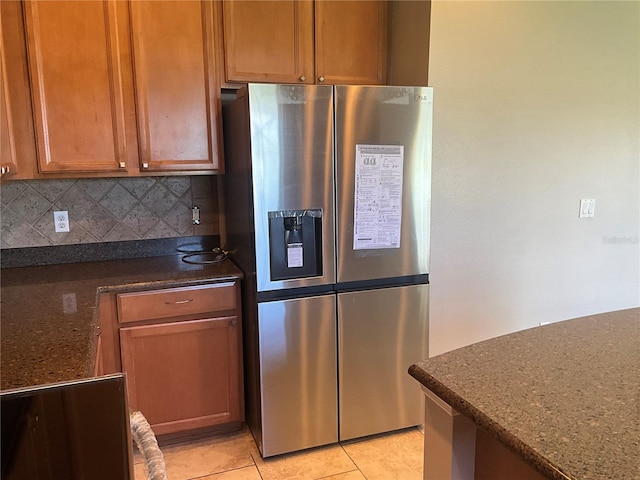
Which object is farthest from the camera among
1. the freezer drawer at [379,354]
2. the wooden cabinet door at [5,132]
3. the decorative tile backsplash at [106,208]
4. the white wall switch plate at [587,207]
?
the white wall switch plate at [587,207]

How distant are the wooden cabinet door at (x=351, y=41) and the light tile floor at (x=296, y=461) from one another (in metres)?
1.89

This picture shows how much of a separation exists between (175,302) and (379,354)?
1008mm

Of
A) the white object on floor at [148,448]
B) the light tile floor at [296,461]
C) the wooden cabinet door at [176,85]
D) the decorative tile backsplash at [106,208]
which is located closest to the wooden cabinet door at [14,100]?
Result: the decorative tile backsplash at [106,208]

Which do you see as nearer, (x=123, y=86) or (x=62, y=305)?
(x=62, y=305)

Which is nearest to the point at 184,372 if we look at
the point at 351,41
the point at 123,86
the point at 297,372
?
the point at 297,372

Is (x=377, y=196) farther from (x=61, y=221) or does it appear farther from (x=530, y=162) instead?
(x=61, y=221)

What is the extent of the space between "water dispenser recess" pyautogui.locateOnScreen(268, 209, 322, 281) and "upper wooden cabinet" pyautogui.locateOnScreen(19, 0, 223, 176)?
0.57 meters

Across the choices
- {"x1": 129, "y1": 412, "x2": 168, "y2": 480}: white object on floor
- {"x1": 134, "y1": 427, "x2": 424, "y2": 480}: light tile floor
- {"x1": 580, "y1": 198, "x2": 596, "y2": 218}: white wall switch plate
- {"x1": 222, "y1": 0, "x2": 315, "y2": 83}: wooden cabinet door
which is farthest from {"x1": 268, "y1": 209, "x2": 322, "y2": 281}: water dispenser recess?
{"x1": 580, "y1": 198, "x2": 596, "y2": 218}: white wall switch plate

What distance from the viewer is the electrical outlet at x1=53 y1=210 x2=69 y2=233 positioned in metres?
2.56

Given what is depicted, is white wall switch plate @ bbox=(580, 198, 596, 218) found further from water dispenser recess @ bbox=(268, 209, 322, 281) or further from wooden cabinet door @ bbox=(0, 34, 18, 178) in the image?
wooden cabinet door @ bbox=(0, 34, 18, 178)

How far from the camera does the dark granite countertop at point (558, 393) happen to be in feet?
2.66

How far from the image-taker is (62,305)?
6.16 feet

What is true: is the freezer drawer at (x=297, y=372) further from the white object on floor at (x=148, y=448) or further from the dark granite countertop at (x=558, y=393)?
the white object on floor at (x=148, y=448)

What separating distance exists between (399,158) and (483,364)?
4.43 ft
